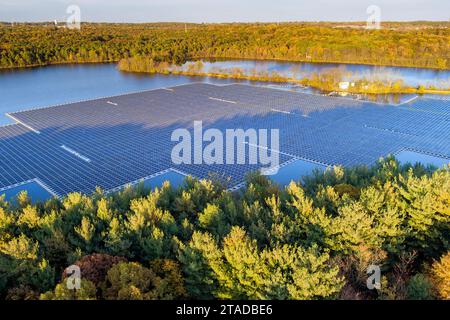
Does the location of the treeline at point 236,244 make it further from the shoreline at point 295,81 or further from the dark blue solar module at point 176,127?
the shoreline at point 295,81

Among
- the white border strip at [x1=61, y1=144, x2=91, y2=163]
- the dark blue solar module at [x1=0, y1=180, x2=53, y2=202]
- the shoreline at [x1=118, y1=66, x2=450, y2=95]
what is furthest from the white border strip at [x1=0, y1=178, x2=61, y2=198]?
the shoreline at [x1=118, y1=66, x2=450, y2=95]

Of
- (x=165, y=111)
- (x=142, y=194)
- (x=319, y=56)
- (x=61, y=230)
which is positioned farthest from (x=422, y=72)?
(x=61, y=230)

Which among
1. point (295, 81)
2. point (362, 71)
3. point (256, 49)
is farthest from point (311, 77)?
point (256, 49)

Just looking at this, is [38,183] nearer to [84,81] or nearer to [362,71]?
[84,81]

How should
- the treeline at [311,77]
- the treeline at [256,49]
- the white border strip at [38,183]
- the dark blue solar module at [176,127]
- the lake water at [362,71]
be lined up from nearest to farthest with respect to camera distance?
1. the white border strip at [38,183]
2. the dark blue solar module at [176,127]
3. the treeline at [311,77]
4. the lake water at [362,71]
5. the treeline at [256,49]

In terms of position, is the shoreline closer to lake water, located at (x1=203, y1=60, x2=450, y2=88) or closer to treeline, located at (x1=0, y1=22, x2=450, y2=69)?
lake water, located at (x1=203, y1=60, x2=450, y2=88)

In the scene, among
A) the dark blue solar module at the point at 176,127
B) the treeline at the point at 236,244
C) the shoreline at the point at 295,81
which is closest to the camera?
the treeline at the point at 236,244

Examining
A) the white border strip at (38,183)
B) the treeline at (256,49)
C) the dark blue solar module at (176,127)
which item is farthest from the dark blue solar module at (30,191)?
the treeline at (256,49)
